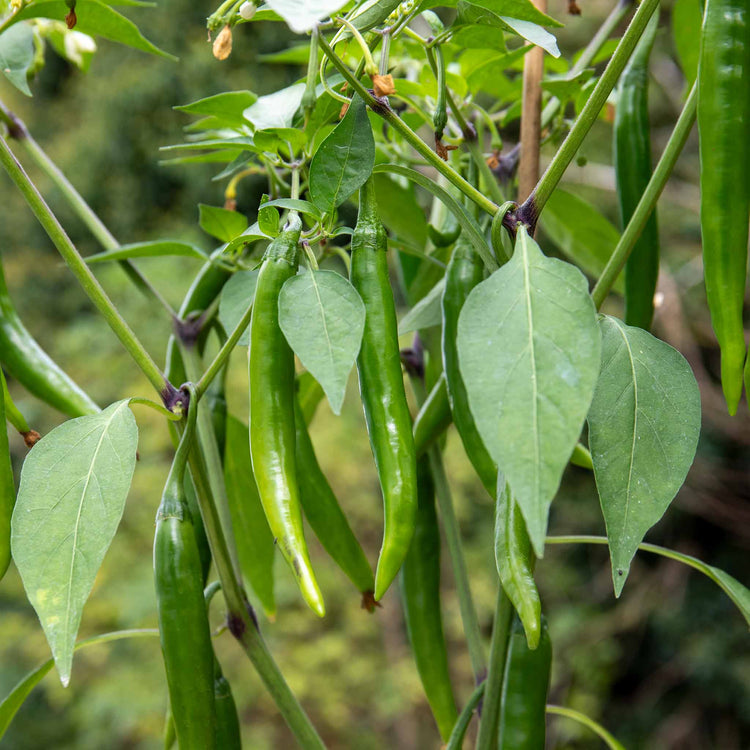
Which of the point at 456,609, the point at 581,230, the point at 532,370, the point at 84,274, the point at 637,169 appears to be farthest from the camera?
the point at 456,609

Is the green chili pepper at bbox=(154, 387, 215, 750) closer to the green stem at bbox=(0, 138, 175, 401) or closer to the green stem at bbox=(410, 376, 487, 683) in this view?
the green stem at bbox=(0, 138, 175, 401)

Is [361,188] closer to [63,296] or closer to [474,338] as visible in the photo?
[474,338]

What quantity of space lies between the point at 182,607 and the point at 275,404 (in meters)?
0.09

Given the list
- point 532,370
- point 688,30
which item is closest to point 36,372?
point 532,370

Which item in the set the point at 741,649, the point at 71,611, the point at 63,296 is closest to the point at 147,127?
the point at 63,296

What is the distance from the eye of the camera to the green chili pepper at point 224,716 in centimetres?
40

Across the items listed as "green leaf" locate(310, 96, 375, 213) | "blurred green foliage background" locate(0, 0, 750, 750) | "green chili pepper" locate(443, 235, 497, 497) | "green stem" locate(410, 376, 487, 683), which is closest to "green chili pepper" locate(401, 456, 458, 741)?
"green stem" locate(410, 376, 487, 683)

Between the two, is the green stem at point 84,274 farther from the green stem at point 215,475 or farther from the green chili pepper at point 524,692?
the green chili pepper at point 524,692

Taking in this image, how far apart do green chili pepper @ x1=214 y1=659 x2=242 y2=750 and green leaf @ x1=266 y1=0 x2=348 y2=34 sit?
0.94 ft

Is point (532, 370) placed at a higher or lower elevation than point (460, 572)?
higher

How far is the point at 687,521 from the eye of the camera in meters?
2.47

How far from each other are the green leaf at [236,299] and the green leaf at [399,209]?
0.15 m

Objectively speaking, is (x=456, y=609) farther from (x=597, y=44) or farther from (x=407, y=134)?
(x=407, y=134)

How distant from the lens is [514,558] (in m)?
0.30
